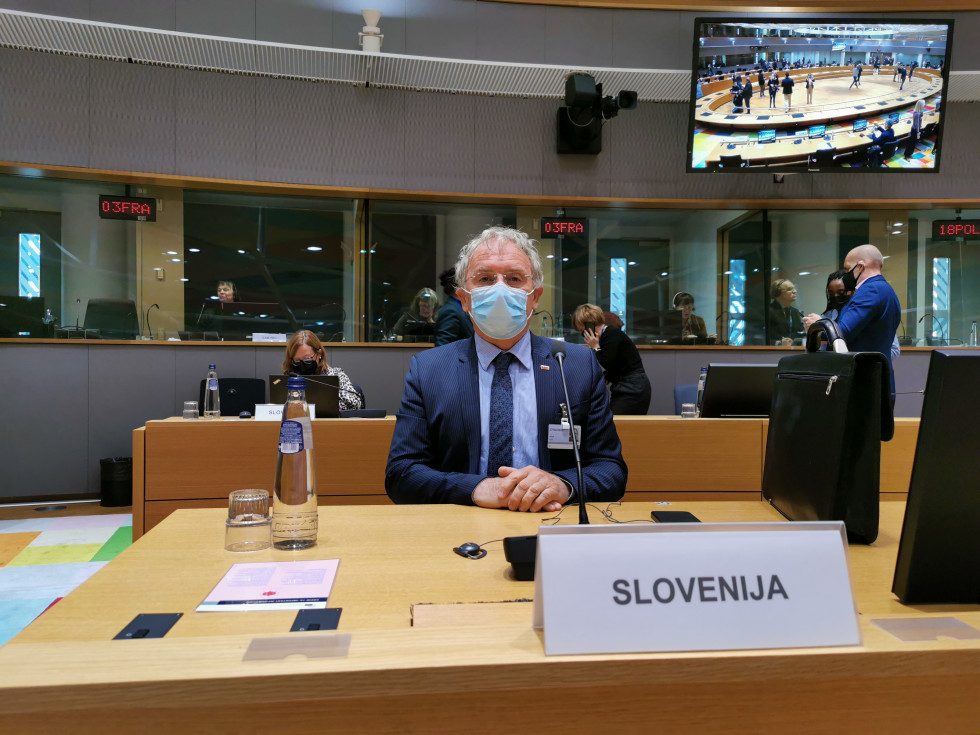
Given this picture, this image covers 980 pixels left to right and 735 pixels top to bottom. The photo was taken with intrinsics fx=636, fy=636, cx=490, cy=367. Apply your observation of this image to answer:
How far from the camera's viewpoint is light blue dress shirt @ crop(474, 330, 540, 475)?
1766 millimetres

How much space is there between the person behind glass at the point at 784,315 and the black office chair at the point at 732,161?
1.33 metres

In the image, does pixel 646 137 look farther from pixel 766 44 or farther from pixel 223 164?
pixel 223 164

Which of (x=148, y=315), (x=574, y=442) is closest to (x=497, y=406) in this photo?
(x=574, y=442)

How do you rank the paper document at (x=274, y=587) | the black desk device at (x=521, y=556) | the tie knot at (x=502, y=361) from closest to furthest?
the paper document at (x=274, y=587) < the black desk device at (x=521, y=556) < the tie knot at (x=502, y=361)

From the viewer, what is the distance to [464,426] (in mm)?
1754

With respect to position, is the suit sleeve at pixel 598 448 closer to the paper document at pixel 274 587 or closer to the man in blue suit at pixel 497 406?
the man in blue suit at pixel 497 406

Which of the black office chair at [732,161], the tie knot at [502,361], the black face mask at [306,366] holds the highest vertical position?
the black office chair at [732,161]

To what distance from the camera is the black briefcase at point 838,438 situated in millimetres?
1088

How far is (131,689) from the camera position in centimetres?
50

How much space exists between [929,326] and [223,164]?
6591mm

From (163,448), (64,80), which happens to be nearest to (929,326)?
(163,448)

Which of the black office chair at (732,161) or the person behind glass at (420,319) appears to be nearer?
the black office chair at (732,161)

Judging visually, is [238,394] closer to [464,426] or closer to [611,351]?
[611,351]

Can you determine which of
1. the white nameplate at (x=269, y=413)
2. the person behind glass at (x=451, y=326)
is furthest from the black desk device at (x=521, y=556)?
the person behind glass at (x=451, y=326)
